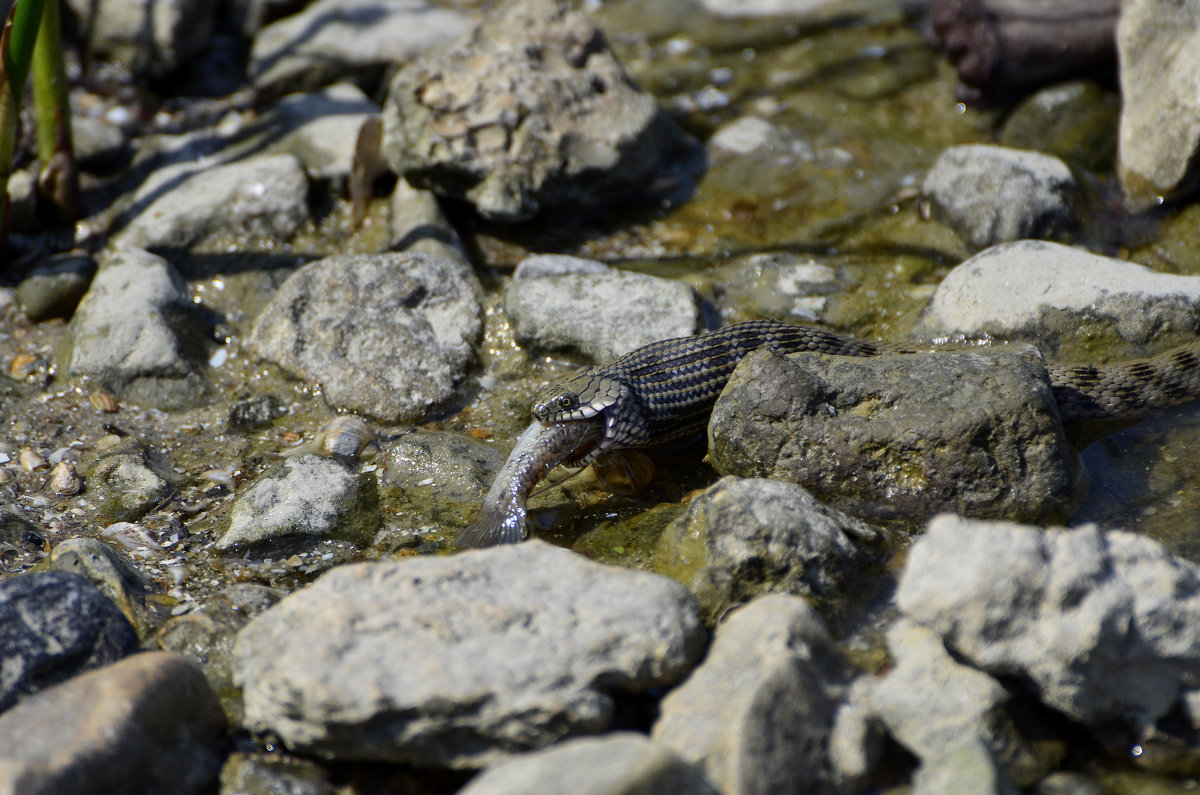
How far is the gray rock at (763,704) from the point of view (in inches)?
117

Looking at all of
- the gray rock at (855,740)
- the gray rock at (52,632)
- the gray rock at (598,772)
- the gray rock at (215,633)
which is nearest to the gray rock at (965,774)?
the gray rock at (855,740)

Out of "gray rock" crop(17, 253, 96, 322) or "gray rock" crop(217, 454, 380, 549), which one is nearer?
"gray rock" crop(217, 454, 380, 549)

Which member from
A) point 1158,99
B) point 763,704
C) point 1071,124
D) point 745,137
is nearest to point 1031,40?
point 1071,124

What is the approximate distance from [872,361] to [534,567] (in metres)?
2.09

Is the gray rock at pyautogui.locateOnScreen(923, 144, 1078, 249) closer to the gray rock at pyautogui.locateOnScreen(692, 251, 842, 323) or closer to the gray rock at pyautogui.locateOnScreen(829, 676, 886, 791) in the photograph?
the gray rock at pyautogui.locateOnScreen(692, 251, 842, 323)

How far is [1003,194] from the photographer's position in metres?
5.99

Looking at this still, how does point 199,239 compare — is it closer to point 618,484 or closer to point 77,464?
point 77,464

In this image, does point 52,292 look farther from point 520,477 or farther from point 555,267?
point 520,477

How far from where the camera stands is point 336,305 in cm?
581

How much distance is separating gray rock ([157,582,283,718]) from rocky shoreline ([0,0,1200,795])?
2 cm

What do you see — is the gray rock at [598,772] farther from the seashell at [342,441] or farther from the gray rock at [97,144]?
the gray rock at [97,144]

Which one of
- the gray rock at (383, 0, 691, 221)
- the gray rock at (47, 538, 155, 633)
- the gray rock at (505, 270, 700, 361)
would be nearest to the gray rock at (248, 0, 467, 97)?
the gray rock at (383, 0, 691, 221)

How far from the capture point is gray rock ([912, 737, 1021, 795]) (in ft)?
9.67

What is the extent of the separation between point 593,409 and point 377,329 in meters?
1.83
